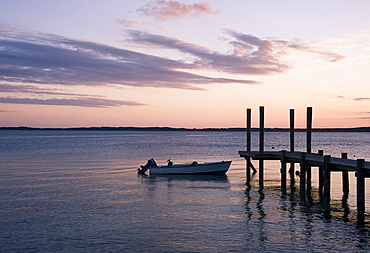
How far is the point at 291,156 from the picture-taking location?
27.8m

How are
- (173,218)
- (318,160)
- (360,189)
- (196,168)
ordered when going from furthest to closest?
(196,168) < (318,160) < (360,189) < (173,218)

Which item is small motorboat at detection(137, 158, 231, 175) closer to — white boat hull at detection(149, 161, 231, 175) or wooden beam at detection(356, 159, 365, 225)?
white boat hull at detection(149, 161, 231, 175)

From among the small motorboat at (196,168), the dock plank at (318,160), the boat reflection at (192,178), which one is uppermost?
the dock plank at (318,160)

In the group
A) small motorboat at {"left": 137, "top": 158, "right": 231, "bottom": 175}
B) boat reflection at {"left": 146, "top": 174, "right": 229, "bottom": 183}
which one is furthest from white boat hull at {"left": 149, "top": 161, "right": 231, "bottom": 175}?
boat reflection at {"left": 146, "top": 174, "right": 229, "bottom": 183}

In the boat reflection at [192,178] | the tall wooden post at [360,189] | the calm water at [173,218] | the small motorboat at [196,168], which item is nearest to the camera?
the calm water at [173,218]

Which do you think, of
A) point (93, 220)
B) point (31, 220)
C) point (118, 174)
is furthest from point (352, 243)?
point (118, 174)

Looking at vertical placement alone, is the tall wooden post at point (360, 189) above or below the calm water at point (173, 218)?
above

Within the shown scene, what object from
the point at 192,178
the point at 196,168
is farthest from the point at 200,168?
the point at 192,178

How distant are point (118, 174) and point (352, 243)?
25.0 meters

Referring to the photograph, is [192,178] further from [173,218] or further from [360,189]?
[360,189]

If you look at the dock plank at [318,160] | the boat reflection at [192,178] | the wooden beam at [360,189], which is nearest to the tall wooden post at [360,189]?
the wooden beam at [360,189]

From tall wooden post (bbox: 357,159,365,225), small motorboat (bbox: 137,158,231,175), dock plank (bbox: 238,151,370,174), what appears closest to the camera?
tall wooden post (bbox: 357,159,365,225)

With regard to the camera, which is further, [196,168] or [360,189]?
[196,168]

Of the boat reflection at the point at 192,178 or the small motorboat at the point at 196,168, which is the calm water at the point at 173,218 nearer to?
the boat reflection at the point at 192,178
